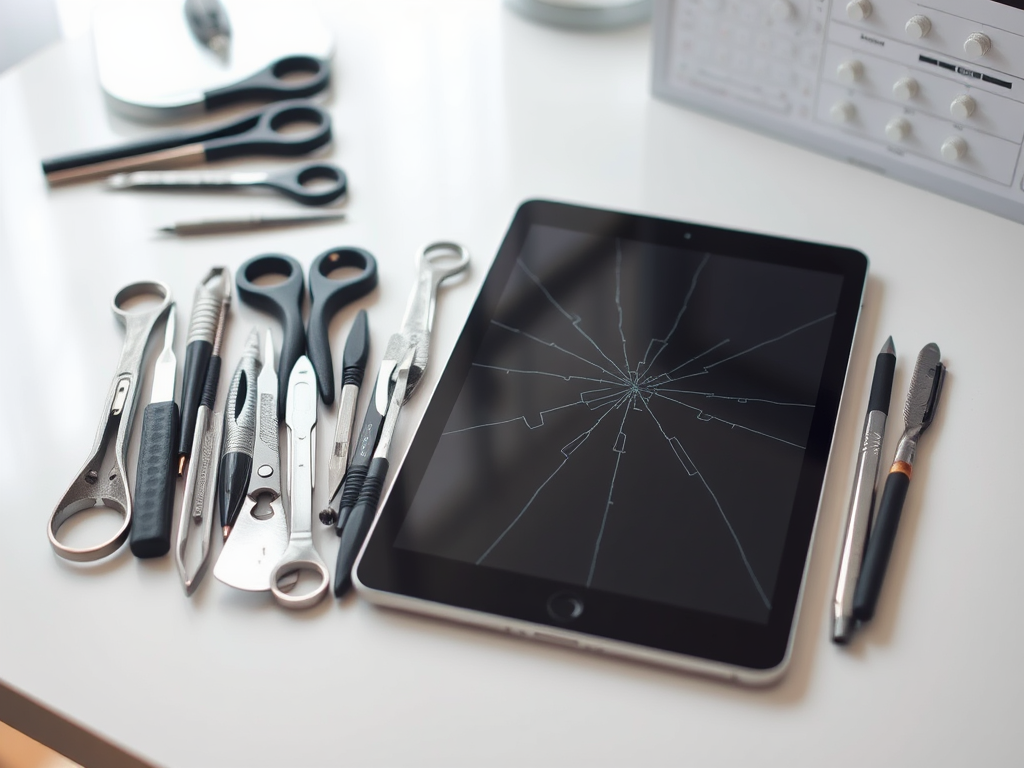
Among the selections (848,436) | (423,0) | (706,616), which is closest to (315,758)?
(706,616)

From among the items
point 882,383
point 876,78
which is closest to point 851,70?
point 876,78

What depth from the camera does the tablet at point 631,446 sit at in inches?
19.6

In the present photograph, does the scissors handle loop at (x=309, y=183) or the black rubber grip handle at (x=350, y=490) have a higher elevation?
the scissors handle loop at (x=309, y=183)

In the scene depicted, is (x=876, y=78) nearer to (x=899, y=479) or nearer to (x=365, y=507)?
(x=899, y=479)

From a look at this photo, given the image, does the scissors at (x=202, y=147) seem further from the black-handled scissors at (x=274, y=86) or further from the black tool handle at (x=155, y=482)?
the black tool handle at (x=155, y=482)

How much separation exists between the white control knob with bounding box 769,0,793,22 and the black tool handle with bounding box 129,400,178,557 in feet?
1.70

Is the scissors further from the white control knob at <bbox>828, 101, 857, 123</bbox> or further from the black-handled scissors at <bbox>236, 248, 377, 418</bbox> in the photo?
the white control knob at <bbox>828, 101, 857, 123</bbox>

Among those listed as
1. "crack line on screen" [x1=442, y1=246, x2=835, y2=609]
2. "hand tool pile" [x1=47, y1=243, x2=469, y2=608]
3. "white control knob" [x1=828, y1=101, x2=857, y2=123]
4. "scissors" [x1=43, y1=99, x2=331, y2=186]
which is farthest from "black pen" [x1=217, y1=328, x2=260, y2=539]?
"white control knob" [x1=828, y1=101, x2=857, y2=123]

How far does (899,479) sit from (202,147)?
0.59m

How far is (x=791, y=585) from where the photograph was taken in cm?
50

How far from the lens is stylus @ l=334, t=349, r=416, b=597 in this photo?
52cm

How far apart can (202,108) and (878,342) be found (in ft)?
1.93

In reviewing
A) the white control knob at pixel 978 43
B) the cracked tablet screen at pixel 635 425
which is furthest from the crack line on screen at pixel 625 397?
the white control knob at pixel 978 43

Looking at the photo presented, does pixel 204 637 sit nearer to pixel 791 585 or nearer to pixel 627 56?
pixel 791 585
